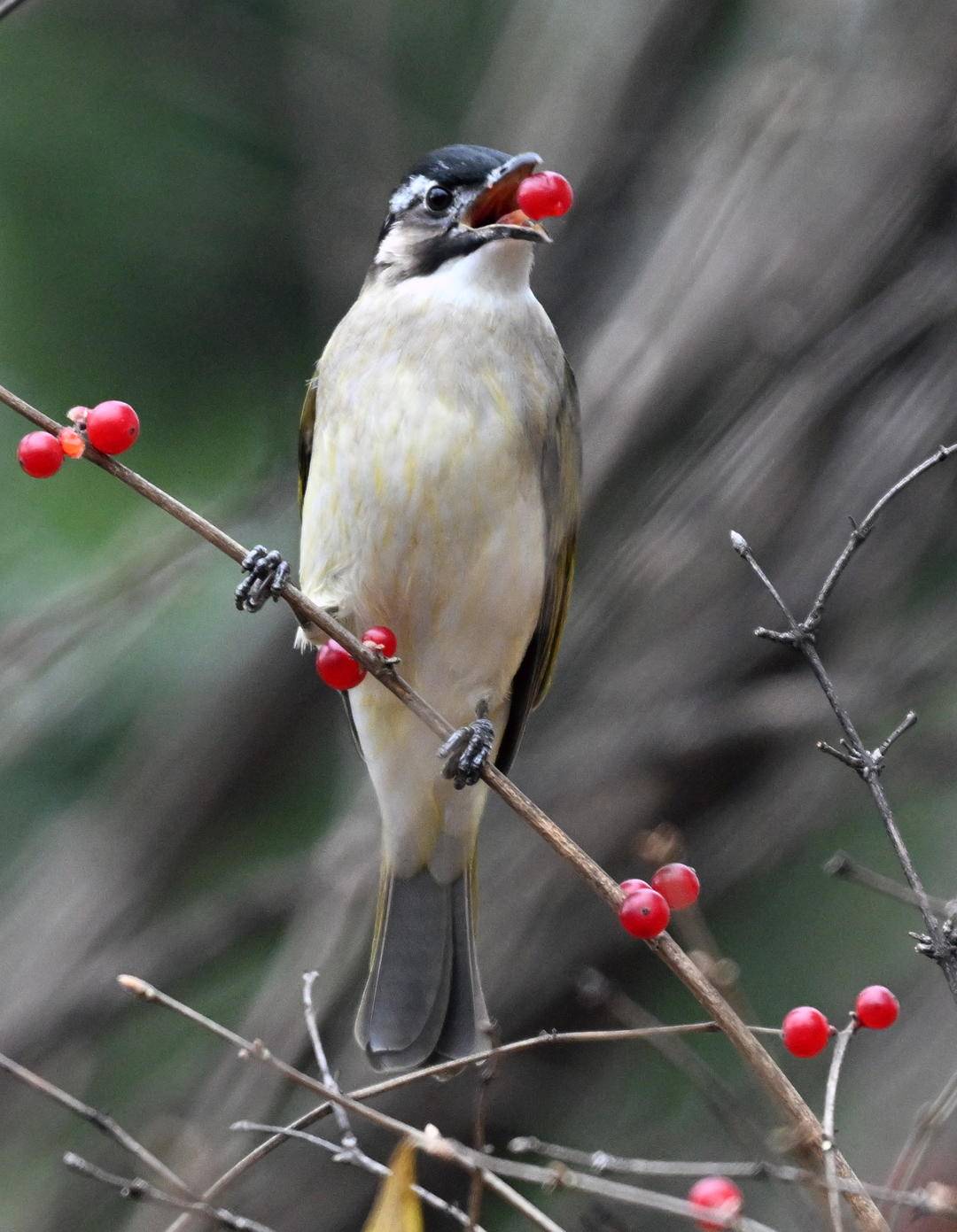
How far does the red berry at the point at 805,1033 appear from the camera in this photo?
2.27m

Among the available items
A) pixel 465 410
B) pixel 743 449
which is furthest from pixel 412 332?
pixel 743 449

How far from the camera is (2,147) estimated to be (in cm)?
541

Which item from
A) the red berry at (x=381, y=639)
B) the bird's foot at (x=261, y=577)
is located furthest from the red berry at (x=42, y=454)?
the red berry at (x=381, y=639)

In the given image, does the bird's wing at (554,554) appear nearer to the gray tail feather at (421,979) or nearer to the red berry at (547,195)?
the gray tail feather at (421,979)

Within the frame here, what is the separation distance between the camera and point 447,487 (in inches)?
135

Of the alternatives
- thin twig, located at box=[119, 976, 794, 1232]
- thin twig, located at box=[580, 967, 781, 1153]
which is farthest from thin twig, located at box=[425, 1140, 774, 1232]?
thin twig, located at box=[580, 967, 781, 1153]

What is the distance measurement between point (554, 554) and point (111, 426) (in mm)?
1460

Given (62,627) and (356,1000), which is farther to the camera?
(62,627)

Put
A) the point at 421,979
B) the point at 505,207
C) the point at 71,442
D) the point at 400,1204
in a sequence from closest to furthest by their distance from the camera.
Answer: the point at 400,1204 → the point at 71,442 → the point at 505,207 → the point at 421,979

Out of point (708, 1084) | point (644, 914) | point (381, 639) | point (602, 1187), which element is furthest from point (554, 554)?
point (602, 1187)

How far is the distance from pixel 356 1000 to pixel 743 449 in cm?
160

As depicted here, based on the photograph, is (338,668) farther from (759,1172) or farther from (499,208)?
(759,1172)

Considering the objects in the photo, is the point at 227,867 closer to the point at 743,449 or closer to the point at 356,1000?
the point at 356,1000

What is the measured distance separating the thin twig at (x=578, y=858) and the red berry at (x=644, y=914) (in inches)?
0.9
